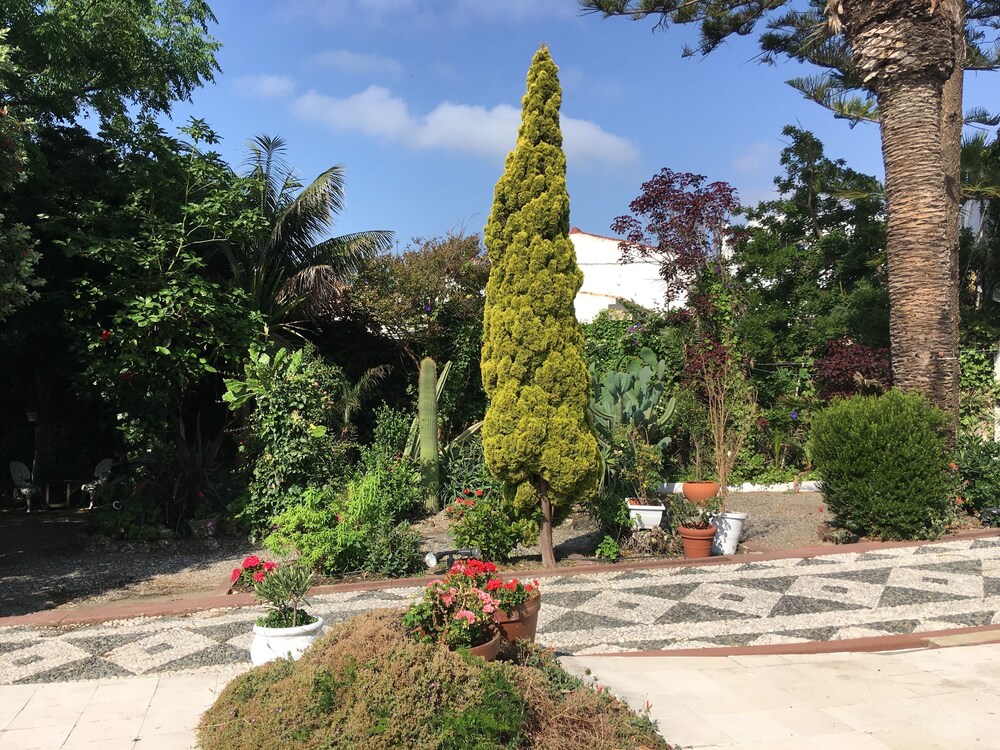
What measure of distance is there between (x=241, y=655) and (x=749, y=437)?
9.95 m

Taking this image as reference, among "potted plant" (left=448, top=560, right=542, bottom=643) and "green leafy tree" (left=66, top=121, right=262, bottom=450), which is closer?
"potted plant" (left=448, top=560, right=542, bottom=643)

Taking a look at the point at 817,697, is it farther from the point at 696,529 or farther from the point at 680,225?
the point at 680,225

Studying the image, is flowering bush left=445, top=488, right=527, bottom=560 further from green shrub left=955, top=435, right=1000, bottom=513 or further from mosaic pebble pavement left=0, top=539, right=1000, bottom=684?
green shrub left=955, top=435, right=1000, bottom=513

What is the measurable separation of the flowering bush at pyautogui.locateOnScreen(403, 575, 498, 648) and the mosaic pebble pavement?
1.75 meters

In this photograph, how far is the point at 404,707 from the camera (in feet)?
10.6

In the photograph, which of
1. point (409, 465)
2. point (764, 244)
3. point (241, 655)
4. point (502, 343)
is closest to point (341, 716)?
point (241, 655)

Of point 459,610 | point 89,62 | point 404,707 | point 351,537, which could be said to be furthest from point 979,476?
point 89,62

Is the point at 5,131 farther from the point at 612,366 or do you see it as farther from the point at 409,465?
the point at 612,366

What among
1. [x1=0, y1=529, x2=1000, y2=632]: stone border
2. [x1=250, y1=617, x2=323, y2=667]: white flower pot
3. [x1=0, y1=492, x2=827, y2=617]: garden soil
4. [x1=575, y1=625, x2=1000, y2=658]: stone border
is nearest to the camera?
[x1=250, y1=617, x2=323, y2=667]: white flower pot

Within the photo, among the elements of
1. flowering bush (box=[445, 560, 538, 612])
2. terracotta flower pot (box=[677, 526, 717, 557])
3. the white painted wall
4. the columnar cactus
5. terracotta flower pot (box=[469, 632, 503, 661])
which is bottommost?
terracotta flower pot (box=[677, 526, 717, 557])

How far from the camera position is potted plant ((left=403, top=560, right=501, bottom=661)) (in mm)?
3822

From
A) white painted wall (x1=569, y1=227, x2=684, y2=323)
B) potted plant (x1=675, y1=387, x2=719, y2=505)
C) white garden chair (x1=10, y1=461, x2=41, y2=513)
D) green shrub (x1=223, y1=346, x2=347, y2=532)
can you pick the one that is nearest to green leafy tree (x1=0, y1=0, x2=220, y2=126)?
green shrub (x1=223, y1=346, x2=347, y2=532)

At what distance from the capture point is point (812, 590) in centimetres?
693

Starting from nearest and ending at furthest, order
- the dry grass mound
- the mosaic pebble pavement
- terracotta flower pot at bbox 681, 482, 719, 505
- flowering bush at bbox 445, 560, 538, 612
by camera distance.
Answer: the dry grass mound, flowering bush at bbox 445, 560, 538, 612, the mosaic pebble pavement, terracotta flower pot at bbox 681, 482, 719, 505
